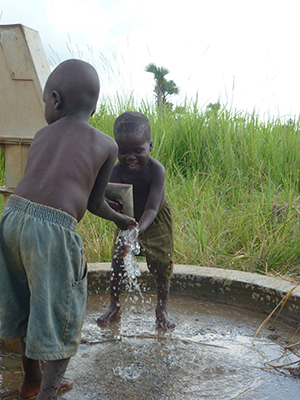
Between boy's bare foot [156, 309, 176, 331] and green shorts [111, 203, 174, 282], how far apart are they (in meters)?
0.19

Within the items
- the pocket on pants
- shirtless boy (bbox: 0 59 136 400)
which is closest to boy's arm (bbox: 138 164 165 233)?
shirtless boy (bbox: 0 59 136 400)

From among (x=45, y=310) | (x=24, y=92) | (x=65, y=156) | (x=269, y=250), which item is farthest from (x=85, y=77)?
(x=269, y=250)

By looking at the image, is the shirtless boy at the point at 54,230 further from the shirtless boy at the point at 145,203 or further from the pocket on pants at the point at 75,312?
the shirtless boy at the point at 145,203

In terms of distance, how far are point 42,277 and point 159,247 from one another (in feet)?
3.69

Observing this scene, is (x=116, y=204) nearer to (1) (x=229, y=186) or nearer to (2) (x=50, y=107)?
(2) (x=50, y=107)

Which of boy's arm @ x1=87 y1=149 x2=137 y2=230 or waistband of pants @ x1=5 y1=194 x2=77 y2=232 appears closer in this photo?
waistband of pants @ x1=5 y1=194 x2=77 y2=232

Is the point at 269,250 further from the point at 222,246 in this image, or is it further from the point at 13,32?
the point at 13,32

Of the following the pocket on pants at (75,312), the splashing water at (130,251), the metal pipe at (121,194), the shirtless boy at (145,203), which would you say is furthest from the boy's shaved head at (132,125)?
the pocket on pants at (75,312)

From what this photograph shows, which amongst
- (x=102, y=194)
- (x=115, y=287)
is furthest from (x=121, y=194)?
(x=115, y=287)

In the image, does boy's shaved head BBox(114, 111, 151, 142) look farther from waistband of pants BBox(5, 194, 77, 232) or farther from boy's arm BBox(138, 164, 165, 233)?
waistband of pants BBox(5, 194, 77, 232)

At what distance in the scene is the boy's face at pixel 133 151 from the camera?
6.79 feet

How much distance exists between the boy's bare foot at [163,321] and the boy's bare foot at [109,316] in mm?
242

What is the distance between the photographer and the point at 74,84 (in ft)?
4.80

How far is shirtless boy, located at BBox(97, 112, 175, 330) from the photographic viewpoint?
6.87 ft
